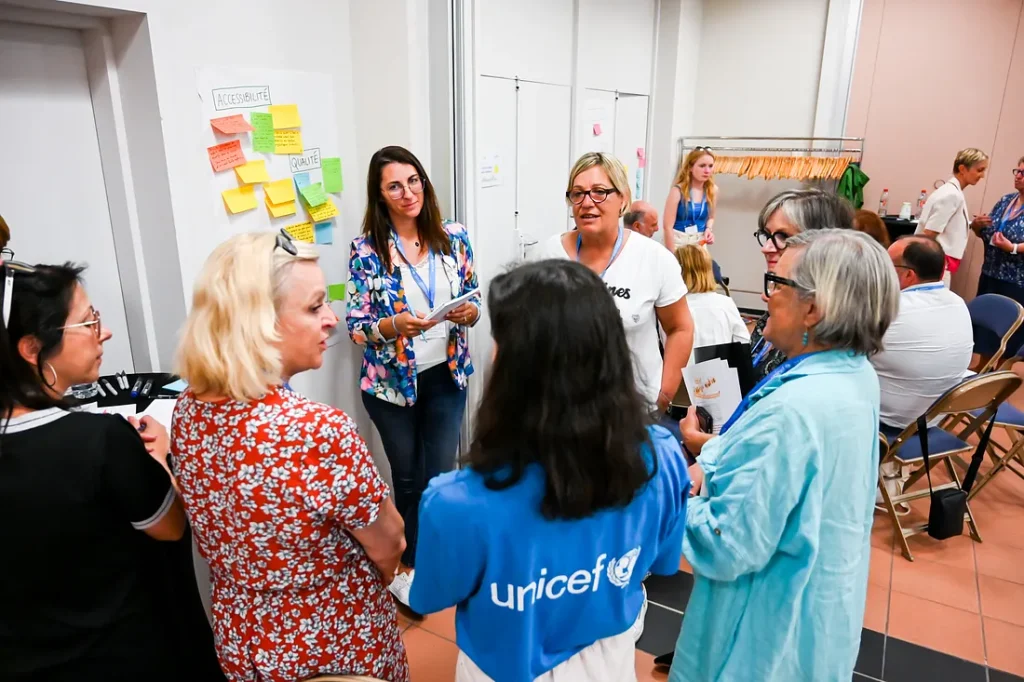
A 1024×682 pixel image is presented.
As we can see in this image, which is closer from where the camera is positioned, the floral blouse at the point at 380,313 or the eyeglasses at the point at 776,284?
the eyeglasses at the point at 776,284

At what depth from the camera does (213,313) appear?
114cm

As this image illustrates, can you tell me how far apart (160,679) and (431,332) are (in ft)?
4.92

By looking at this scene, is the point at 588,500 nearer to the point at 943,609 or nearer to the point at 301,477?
the point at 301,477

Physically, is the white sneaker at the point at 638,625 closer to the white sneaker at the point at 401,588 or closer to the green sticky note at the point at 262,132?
the white sneaker at the point at 401,588

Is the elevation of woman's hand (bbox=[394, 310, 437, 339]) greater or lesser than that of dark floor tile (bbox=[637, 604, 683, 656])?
greater

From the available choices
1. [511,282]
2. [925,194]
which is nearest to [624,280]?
[511,282]

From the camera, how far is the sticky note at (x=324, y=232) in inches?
103

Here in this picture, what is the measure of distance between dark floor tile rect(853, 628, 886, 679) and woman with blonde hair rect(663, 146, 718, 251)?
315cm

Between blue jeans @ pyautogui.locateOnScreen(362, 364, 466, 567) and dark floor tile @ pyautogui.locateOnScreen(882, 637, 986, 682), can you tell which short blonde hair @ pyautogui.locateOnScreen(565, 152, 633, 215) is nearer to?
blue jeans @ pyautogui.locateOnScreen(362, 364, 466, 567)

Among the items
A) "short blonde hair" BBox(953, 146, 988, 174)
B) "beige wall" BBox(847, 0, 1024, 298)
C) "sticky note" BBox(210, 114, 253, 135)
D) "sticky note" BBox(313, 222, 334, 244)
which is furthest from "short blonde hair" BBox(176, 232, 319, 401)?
"beige wall" BBox(847, 0, 1024, 298)

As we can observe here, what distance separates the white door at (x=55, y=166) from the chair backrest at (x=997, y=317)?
425 cm

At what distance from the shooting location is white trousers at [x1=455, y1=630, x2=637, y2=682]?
3.60ft

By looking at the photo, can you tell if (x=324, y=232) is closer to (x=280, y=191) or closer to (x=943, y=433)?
(x=280, y=191)

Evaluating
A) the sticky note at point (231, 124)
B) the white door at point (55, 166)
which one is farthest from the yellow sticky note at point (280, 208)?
the white door at point (55, 166)
